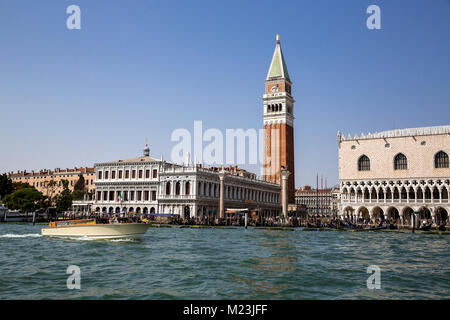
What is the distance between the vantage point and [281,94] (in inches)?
2992

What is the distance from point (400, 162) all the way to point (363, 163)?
4.55 meters

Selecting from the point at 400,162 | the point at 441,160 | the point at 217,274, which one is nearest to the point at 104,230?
the point at 217,274

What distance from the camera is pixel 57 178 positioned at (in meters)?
87.6

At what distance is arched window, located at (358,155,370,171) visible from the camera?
5272 centimetres

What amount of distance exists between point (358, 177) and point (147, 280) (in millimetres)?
46495

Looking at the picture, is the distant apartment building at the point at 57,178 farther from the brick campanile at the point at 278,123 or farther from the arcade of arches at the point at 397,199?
the arcade of arches at the point at 397,199

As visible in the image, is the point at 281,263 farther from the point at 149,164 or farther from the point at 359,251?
the point at 149,164

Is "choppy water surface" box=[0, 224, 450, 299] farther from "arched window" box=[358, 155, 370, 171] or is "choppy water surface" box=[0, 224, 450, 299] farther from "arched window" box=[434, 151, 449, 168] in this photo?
"arched window" box=[358, 155, 370, 171]

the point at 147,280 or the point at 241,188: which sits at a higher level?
the point at 241,188

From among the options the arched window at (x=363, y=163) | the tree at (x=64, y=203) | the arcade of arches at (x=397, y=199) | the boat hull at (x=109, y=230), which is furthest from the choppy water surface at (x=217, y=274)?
the tree at (x=64, y=203)

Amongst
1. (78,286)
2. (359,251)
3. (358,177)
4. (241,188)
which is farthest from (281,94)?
(78,286)

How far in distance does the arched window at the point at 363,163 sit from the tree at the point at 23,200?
47.6 metres

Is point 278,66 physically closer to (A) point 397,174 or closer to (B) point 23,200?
(A) point 397,174

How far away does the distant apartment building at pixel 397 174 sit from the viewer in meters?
48.1
